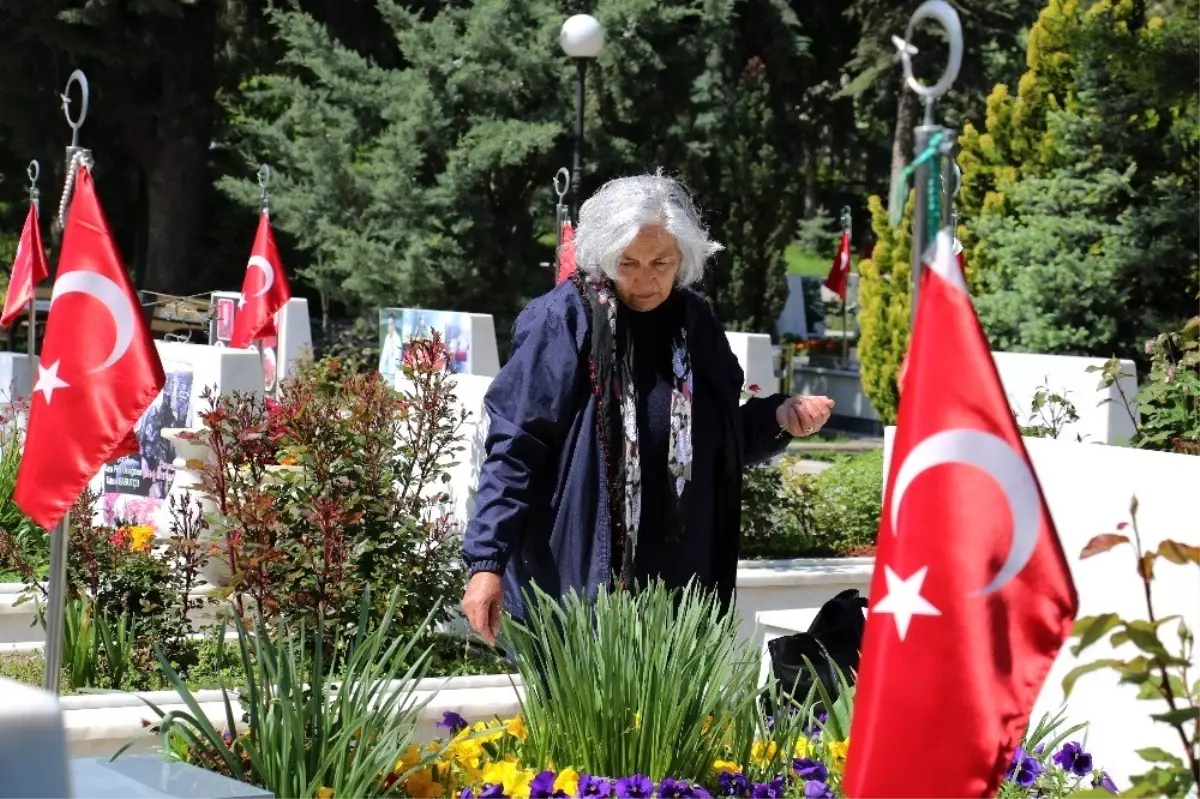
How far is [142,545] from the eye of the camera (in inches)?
282

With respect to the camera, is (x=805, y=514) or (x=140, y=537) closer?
(x=140, y=537)

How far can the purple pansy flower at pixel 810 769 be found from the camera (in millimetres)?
3555

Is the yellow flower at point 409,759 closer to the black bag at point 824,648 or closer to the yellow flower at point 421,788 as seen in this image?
the yellow flower at point 421,788

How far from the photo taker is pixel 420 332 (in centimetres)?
1204

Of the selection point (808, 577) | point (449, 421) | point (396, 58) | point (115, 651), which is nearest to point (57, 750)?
point (115, 651)

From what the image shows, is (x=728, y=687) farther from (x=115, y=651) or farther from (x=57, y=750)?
(x=115, y=651)

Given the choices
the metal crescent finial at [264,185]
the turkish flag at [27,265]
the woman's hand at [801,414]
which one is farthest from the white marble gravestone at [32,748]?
the metal crescent finial at [264,185]

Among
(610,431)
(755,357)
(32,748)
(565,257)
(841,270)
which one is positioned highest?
(841,270)

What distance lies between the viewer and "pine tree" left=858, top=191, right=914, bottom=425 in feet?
58.0

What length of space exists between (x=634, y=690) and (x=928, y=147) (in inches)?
57.3

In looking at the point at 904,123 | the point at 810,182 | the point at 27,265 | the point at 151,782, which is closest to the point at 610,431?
the point at 151,782

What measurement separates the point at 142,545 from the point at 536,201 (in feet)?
63.1

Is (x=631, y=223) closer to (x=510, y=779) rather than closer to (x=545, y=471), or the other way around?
(x=545, y=471)

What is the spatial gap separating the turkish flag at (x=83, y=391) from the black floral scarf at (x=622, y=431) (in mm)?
1553
